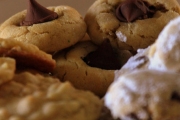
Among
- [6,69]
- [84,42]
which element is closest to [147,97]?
[6,69]

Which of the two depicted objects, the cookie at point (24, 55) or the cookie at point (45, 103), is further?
the cookie at point (24, 55)

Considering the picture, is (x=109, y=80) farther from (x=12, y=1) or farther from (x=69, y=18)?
(x=12, y=1)

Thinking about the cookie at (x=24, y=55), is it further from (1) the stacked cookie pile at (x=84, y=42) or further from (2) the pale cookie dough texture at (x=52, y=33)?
(2) the pale cookie dough texture at (x=52, y=33)

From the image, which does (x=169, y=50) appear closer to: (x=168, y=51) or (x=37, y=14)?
(x=168, y=51)

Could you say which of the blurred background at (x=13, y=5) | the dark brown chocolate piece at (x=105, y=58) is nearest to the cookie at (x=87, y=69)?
the dark brown chocolate piece at (x=105, y=58)

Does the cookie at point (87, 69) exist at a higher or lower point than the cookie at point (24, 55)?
lower

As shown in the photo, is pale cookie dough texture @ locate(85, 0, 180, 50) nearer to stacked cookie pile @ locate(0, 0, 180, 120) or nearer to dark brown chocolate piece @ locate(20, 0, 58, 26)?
stacked cookie pile @ locate(0, 0, 180, 120)
